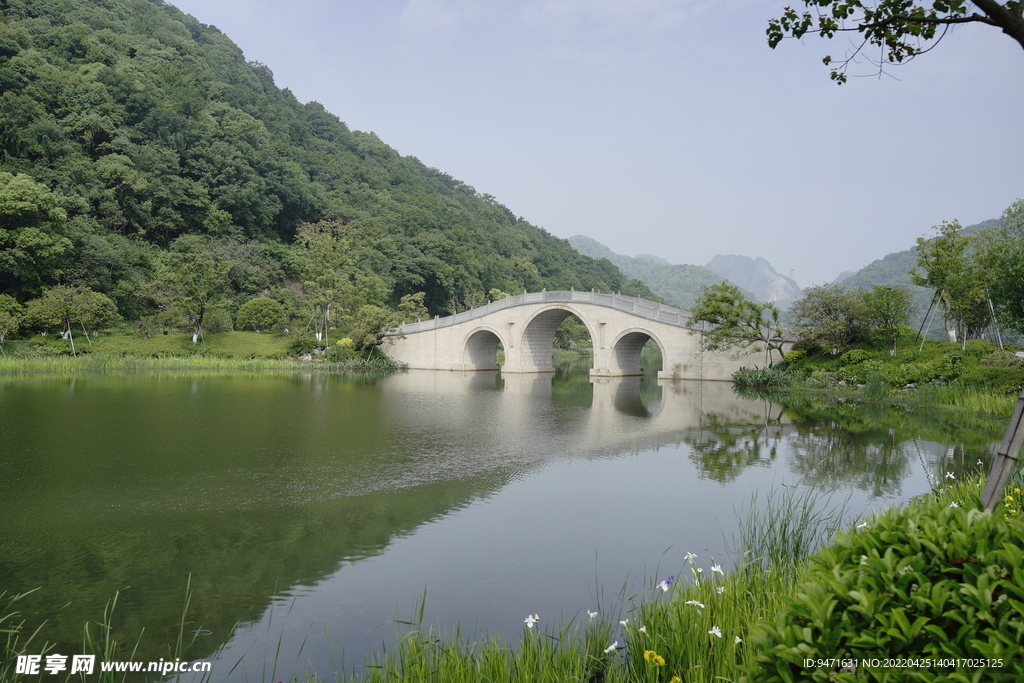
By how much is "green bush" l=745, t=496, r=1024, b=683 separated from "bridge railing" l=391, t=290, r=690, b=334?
86.6 ft

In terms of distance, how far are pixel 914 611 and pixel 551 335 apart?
36.0 metres

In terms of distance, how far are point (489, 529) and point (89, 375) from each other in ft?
79.6

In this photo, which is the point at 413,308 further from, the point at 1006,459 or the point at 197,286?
the point at 1006,459

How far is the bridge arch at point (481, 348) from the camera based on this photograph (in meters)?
36.7

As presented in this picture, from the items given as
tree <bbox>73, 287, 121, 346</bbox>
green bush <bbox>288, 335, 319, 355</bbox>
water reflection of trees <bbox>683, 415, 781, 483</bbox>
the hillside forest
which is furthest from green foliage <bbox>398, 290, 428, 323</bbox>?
water reflection of trees <bbox>683, 415, 781, 483</bbox>

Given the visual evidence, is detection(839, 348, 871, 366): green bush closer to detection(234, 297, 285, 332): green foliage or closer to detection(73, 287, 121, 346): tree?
detection(234, 297, 285, 332): green foliage

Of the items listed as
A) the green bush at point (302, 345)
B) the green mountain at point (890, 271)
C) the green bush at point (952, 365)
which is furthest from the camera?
the green mountain at point (890, 271)

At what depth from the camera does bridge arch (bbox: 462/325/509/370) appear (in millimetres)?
36688

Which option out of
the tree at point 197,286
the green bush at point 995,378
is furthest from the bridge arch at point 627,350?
the tree at point 197,286

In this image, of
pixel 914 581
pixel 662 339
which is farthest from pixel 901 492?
pixel 662 339

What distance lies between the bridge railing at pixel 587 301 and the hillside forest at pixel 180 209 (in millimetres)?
2788

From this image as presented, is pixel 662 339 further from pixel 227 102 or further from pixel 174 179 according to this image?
pixel 227 102

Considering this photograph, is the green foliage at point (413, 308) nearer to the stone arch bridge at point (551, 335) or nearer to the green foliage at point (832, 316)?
the stone arch bridge at point (551, 335)

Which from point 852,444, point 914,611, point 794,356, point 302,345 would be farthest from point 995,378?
point 302,345
